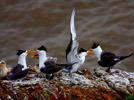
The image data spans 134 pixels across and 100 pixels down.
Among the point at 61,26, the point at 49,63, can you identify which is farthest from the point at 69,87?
the point at 61,26

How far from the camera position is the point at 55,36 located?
13.5 meters

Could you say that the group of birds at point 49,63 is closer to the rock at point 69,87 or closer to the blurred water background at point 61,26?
the rock at point 69,87

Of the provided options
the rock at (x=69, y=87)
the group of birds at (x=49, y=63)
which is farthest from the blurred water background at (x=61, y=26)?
the rock at (x=69, y=87)

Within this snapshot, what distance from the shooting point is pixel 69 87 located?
649 cm

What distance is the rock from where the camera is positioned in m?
6.25

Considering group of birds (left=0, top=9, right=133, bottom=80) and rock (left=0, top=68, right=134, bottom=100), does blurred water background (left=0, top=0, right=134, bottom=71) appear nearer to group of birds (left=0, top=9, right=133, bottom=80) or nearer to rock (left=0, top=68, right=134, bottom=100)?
group of birds (left=0, top=9, right=133, bottom=80)

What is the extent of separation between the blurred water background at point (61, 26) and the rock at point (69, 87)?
474 centimetres

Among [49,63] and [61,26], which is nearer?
[49,63]

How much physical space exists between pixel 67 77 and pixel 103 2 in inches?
348

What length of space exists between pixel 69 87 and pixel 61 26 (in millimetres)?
7876

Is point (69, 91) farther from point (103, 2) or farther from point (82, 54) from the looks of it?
point (103, 2)

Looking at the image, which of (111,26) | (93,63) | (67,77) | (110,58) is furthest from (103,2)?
(67,77)

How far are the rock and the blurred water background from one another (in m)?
4.74

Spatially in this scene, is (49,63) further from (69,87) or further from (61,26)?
(61,26)
